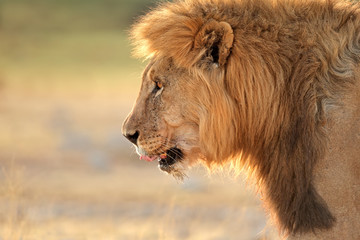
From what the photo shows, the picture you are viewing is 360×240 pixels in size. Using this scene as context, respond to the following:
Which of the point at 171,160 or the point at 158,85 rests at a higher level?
the point at 158,85

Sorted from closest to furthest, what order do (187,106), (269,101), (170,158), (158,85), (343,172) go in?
(343,172) → (269,101) → (187,106) → (158,85) → (170,158)

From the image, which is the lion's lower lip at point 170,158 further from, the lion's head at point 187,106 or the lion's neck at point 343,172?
the lion's neck at point 343,172

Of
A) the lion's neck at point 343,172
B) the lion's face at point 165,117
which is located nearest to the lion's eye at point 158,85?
the lion's face at point 165,117

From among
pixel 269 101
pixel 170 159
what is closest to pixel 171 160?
pixel 170 159

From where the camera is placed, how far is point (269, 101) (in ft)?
14.1

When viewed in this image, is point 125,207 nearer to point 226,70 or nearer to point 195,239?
point 195,239

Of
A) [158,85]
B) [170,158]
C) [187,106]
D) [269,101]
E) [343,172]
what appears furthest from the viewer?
[170,158]

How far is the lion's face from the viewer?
14.7ft

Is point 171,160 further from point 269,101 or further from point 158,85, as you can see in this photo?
point 269,101

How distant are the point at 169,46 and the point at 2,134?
12.6m

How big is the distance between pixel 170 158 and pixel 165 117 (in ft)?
0.98

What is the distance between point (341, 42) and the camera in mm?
4227

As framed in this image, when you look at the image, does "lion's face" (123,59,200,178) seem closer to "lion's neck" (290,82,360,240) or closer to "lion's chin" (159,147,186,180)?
"lion's chin" (159,147,186,180)

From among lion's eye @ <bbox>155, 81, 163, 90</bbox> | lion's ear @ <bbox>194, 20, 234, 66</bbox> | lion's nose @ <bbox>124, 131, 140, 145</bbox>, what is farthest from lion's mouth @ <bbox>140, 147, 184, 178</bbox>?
lion's ear @ <bbox>194, 20, 234, 66</bbox>
